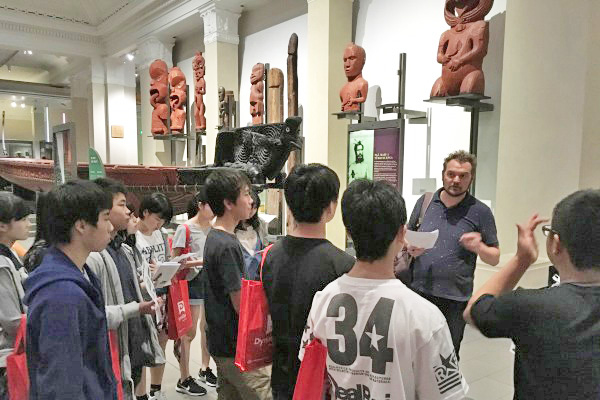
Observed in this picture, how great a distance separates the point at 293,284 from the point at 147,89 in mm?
10149

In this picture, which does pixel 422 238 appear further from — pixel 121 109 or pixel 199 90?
pixel 121 109

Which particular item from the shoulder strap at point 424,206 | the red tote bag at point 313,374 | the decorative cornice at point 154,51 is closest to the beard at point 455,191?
the shoulder strap at point 424,206

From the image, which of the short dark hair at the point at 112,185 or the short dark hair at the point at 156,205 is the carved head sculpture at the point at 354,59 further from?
the short dark hair at the point at 112,185

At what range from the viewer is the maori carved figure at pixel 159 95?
9031 millimetres

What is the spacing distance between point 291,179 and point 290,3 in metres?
6.66

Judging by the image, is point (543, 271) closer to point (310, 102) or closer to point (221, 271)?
point (221, 271)

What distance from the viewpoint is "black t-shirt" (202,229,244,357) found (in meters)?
1.64

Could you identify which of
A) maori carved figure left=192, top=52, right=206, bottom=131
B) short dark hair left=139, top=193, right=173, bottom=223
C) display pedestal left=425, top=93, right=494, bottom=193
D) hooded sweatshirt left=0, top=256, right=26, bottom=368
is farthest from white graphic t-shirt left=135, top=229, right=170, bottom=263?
maori carved figure left=192, top=52, right=206, bottom=131

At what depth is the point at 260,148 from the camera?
11.1 ft

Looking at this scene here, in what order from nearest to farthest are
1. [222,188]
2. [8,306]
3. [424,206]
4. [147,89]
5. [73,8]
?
[8,306] → [222,188] → [424,206] → [147,89] → [73,8]

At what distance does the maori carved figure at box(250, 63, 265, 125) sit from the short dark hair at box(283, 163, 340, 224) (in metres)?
5.71

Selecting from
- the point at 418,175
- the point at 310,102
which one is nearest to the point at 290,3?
the point at 310,102

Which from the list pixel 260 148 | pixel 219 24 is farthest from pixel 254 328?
pixel 219 24

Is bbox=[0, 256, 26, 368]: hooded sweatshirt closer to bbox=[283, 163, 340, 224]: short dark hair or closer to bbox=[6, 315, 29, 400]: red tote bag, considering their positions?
bbox=[6, 315, 29, 400]: red tote bag
